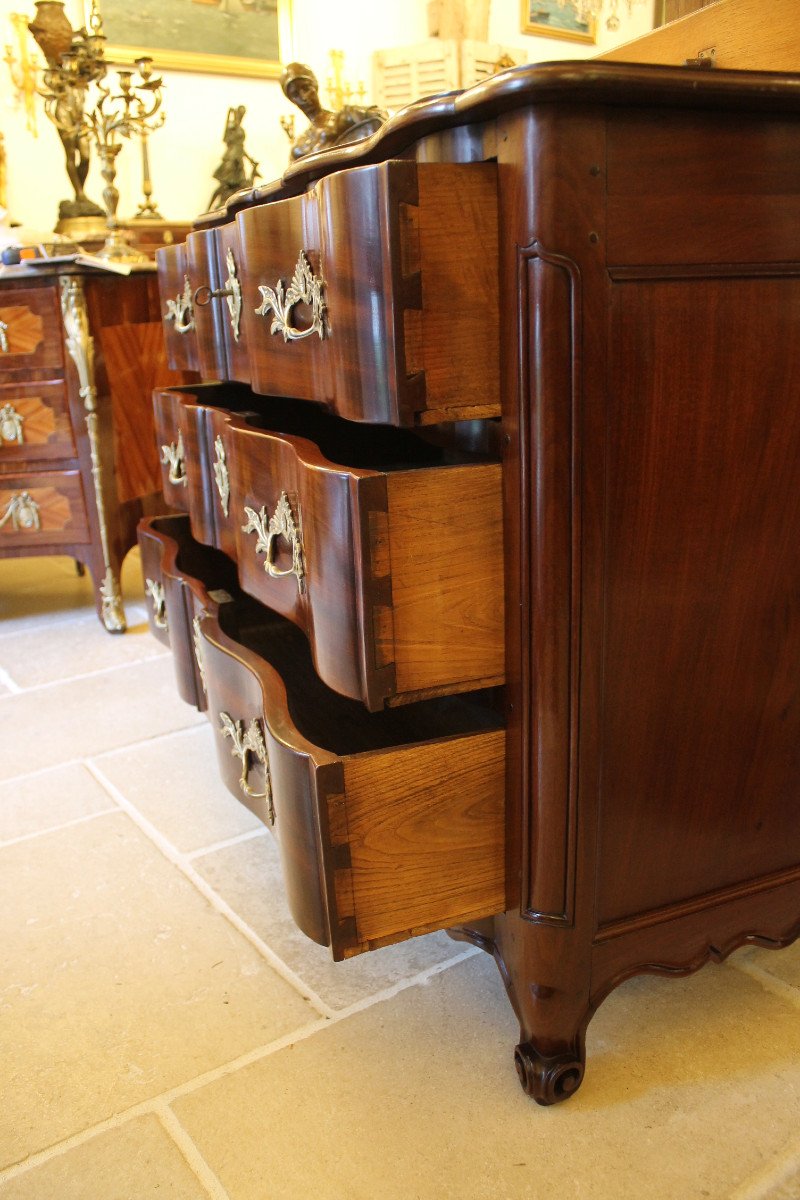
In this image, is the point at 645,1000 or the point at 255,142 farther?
the point at 255,142

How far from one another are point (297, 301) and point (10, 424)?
1.49 metres

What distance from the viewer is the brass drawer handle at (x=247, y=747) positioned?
99 cm

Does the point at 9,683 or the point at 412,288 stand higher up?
the point at 412,288

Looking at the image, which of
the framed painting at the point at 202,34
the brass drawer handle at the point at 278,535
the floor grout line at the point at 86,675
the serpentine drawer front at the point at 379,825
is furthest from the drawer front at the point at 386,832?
the framed painting at the point at 202,34

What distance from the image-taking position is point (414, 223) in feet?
2.31

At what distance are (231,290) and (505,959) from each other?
796 millimetres

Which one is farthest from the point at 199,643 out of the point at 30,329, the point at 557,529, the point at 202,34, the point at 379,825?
the point at 202,34

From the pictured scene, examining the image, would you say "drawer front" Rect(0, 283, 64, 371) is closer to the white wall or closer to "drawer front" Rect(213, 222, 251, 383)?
"drawer front" Rect(213, 222, 251, 383)

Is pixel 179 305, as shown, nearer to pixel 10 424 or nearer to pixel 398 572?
pixel 398 572

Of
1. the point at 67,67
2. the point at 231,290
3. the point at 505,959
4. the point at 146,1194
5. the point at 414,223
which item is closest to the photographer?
the point at 414,223

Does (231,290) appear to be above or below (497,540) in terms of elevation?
above

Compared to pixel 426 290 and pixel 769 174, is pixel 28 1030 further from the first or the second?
pixel 769 174

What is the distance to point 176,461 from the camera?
1.45 meters

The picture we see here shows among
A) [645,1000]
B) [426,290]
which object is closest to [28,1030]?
[645,1000]
